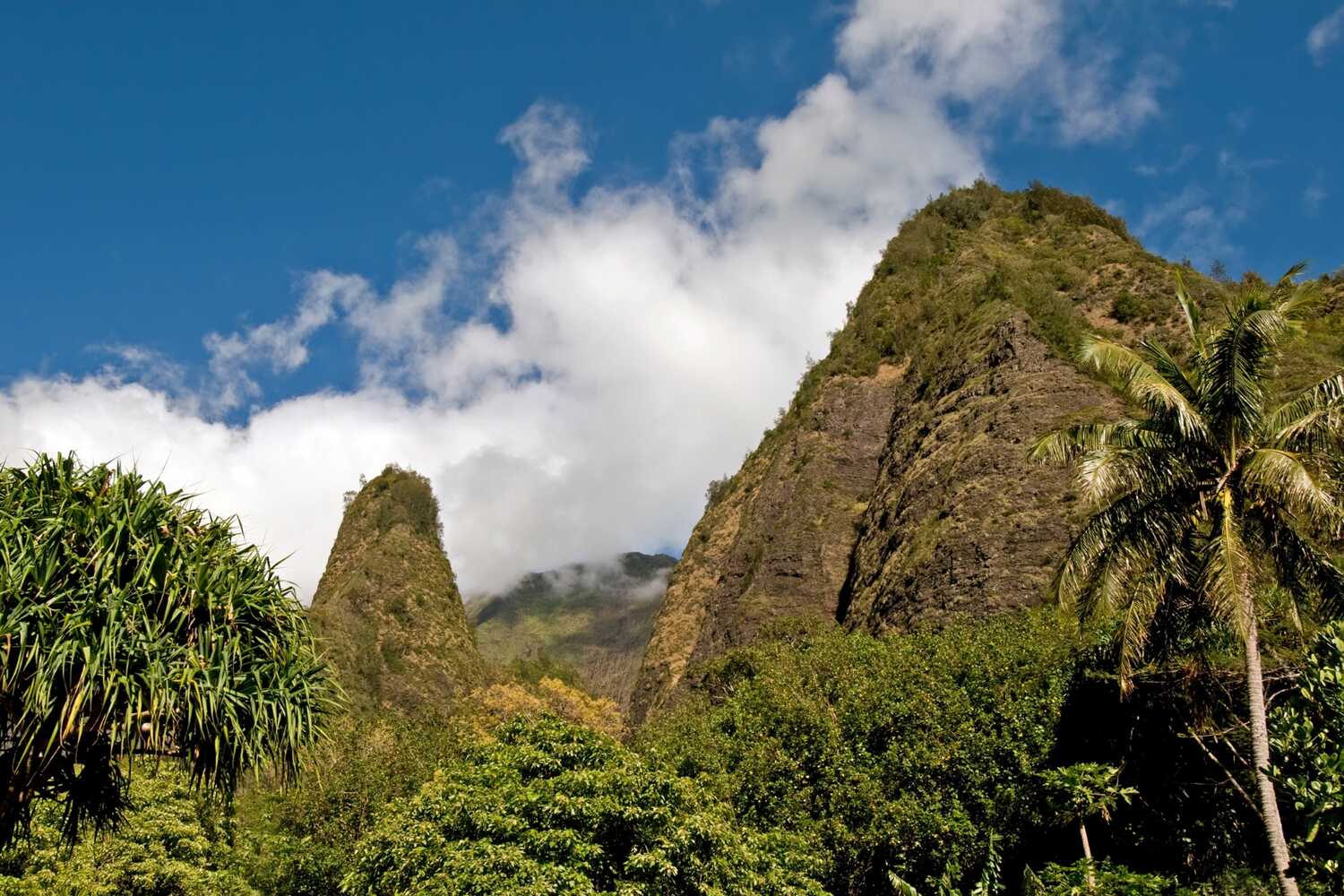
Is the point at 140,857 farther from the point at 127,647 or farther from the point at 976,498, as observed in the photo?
the point at 976,498

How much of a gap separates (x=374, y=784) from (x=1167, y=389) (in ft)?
82.5

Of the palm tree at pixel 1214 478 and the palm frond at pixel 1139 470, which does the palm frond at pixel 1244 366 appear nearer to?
the palm tree at pixel 1214 478

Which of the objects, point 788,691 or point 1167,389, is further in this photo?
point 788,691

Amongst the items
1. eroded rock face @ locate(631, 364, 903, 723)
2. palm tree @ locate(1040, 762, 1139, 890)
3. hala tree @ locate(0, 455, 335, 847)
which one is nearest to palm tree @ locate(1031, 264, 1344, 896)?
palm tree @ locate(1040, 762, 1139, 890)

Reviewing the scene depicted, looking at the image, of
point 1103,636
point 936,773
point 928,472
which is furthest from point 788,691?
point 928,472

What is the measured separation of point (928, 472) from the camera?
132 ft

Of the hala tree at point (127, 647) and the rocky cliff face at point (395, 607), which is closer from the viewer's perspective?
the hala tree at point (127, 647)

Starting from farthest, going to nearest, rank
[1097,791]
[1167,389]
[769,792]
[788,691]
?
[788,691], [769,792], [1097,791], [1167,389]

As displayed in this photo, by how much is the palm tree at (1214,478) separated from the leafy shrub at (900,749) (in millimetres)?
5925

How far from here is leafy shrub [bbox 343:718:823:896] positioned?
15203 millimetres

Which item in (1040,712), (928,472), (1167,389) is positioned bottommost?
(1040,712)

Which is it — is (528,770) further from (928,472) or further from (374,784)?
(928,472)

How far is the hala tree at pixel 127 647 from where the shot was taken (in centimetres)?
1083

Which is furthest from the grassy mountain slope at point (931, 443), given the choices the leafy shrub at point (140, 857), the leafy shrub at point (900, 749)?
the leafy shrub at point (140, 857)
